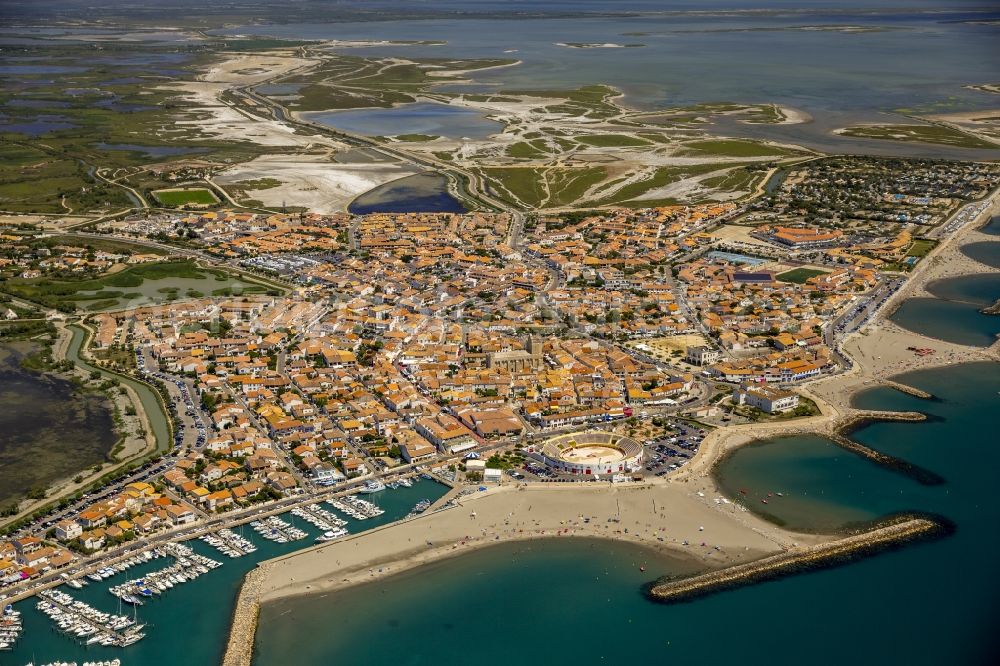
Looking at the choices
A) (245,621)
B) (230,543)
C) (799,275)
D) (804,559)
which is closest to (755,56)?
(799,275)

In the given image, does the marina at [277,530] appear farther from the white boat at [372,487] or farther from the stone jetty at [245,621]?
the white boat at [372,487]

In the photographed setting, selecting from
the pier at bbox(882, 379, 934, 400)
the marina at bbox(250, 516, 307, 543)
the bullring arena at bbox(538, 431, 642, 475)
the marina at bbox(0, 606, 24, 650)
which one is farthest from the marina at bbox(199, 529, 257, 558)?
the pier at bbox(882, 379, 934, 400)

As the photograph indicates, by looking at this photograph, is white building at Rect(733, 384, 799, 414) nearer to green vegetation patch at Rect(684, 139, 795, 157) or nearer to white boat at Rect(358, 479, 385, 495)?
white boat at Rect(358, 479, 385, 495)

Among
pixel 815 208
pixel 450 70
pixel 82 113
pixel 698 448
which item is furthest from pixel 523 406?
pixel 450 70

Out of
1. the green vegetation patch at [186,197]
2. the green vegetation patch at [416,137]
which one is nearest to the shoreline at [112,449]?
the green vegetation patch at [186,197]

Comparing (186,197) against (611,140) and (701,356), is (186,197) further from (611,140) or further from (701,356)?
(701,356)

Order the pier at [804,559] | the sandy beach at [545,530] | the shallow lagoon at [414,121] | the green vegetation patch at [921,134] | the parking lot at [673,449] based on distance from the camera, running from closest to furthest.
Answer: the pier at [804,559]
the sandy beach at [545,530]
the parking lot at [673,449]
the green vegetation patch at [921,134]
the shallow lagoon at [414,121]
